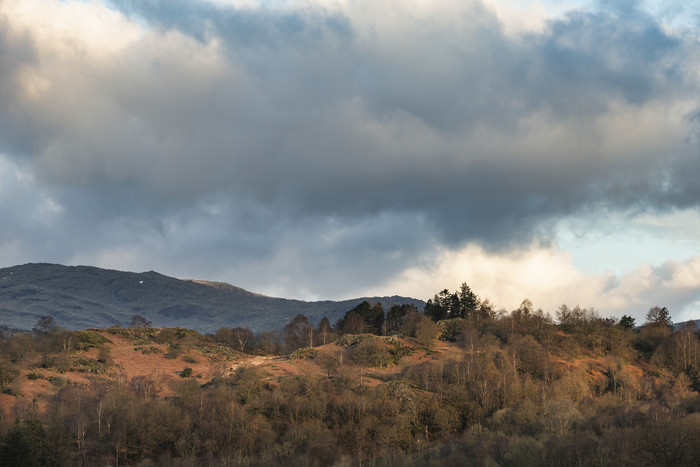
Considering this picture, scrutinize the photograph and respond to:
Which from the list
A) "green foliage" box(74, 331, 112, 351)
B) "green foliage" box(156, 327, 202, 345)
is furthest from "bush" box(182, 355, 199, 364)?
"green foliage" box(74, 331, 112, 351)

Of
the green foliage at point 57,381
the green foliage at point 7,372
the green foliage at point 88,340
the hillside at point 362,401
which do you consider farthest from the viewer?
the green foliage at point 88,340

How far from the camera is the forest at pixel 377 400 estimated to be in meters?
70.1

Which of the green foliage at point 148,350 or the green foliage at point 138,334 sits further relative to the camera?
the green foliage at point 138,334

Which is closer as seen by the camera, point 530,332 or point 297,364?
point 297,364

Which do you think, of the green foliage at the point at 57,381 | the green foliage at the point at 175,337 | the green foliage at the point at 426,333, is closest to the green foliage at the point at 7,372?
the green foliage at the point at 57,381

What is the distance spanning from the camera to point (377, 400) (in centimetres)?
8888

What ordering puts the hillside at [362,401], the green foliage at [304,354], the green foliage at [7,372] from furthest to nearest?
the green foliage at [304,354] < the green foliage at [7,372] < the hillside at [362,401]

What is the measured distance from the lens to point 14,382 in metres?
89.2

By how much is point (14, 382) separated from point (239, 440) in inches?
1500

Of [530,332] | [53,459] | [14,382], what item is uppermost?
[530,332]

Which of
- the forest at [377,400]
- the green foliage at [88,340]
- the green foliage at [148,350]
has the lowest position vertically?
the forest at [377,400]

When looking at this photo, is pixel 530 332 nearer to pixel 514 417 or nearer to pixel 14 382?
pixel 514 417

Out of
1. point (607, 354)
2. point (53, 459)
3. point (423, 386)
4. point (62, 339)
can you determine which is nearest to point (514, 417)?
point (423, 386)

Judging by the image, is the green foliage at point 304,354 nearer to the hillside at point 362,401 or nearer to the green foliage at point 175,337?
the hillside at point 362,401
